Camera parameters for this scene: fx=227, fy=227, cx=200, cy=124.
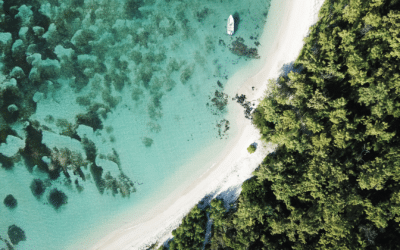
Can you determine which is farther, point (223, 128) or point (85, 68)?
point (85, 68)

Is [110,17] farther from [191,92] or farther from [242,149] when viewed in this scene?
[242,149]

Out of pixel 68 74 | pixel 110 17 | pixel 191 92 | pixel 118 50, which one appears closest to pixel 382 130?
pixel 191 92

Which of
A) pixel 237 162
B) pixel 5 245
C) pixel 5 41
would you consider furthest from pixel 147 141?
pixel 5 245

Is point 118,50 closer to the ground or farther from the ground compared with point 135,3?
closer to the ground

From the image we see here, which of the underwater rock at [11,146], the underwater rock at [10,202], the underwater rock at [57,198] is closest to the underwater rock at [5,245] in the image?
the underwater rock at [10,202]

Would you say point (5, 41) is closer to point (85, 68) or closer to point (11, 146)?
point (85, 68)

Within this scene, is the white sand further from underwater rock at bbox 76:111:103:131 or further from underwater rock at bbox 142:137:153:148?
underwater rock at bbox 76:111:103:131
